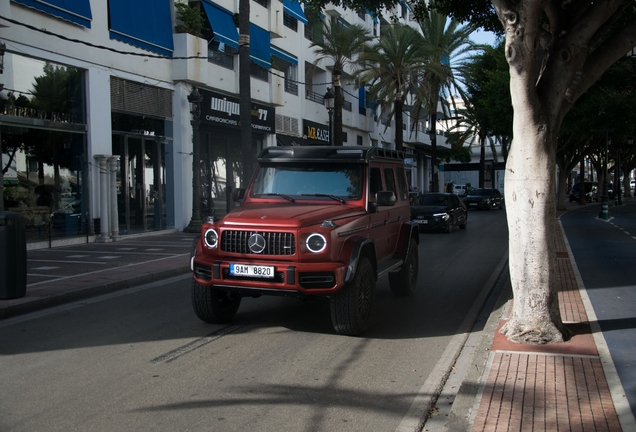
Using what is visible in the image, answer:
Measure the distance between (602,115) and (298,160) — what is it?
22362 mm

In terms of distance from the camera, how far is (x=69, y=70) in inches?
666

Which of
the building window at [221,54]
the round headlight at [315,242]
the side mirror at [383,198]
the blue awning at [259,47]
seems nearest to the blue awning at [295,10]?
the blue awning at [259,47]

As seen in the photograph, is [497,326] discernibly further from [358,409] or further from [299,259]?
[358,409]

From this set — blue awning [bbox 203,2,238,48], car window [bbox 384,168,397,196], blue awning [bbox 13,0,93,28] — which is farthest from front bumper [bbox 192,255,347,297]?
blue awning [bbox 203,2,238,48]

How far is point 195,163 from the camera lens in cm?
2027

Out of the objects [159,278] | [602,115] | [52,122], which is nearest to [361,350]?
[159,278]

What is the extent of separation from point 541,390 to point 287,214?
320 cm

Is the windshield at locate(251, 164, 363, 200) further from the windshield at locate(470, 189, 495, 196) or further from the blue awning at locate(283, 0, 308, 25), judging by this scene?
the windshield at locate(470, 189, 495, 196)

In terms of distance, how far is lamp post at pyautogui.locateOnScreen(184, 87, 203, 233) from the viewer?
19812 mm

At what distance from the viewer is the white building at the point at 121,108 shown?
1565 cm

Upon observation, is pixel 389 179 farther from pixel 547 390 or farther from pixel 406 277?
pixel 547 390

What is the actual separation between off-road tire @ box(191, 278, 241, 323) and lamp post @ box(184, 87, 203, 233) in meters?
13.0

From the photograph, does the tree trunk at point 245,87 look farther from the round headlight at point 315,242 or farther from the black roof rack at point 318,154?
the round headlight at point 315,242

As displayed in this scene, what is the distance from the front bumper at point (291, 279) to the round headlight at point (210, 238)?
29 cm
